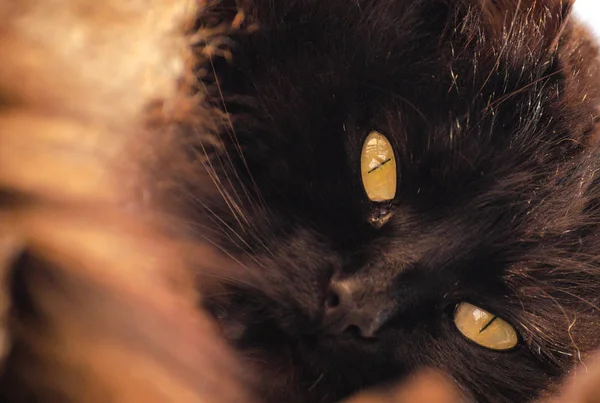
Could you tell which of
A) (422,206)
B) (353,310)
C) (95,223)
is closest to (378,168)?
(422,206)

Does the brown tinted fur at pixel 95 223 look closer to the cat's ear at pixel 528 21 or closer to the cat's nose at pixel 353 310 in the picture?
the cat's nose at pixel 353 310

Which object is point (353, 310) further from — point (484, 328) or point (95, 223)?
point (95, 223)

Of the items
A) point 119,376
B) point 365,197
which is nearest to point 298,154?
point 365,197

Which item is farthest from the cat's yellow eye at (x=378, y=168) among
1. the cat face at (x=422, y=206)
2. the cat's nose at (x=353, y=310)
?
the cat's nose at (x=353, y=310)

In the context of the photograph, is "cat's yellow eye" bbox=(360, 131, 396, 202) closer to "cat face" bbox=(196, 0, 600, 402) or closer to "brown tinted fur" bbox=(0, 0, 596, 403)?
"cat face" bbox=(196, 0, 600, 402)

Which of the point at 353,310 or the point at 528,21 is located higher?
the point at 528,21

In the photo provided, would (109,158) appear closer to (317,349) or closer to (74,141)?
(74,141)
